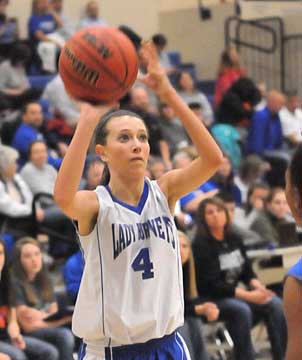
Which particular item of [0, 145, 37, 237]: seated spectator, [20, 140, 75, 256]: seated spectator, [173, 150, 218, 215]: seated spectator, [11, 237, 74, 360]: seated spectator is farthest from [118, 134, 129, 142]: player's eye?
[173, 150, 218, 215]: seated spectator

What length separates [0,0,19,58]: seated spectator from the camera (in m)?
12.3

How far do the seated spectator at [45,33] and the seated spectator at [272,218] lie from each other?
157 inches

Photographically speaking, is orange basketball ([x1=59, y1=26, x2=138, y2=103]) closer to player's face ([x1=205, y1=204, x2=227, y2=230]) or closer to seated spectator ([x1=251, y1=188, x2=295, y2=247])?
player's face ([x1=205, y1=204, x2=227, y2=230])

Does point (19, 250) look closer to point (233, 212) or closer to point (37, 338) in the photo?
point (37, 338)

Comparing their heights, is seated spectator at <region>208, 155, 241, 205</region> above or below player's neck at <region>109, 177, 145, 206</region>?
below

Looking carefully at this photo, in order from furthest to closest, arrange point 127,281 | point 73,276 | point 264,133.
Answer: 1. point 264,133
2. point 73,276
3. point 127,281

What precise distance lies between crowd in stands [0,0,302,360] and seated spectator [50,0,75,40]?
16mm

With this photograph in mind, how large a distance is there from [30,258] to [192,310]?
1.19 m

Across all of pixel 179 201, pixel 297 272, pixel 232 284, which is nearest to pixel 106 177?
pixel 297 272

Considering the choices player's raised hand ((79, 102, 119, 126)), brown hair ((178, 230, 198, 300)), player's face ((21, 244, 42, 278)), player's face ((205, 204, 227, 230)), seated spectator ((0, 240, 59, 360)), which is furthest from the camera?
player's face ((205, 204, 227, 230))

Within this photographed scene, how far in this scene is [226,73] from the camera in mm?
13219

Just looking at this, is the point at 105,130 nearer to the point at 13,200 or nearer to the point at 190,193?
the point at 13,200

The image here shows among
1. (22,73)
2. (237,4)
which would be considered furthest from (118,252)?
(237,4)

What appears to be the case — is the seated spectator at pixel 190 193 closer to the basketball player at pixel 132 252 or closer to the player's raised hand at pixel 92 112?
the basketball player at pixel 132 252
